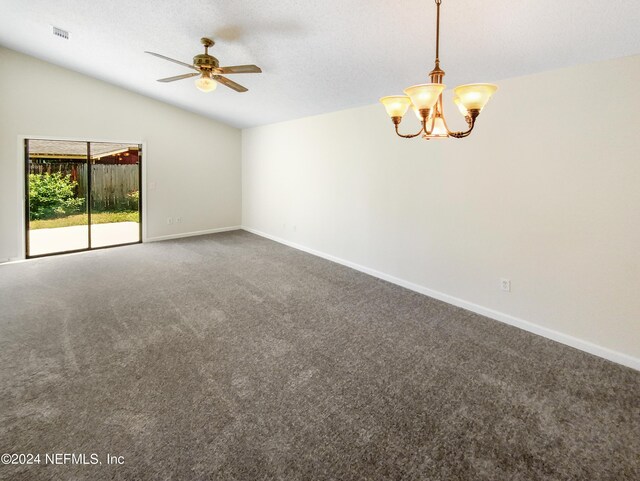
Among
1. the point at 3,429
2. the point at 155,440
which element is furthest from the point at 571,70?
the point at 3,429

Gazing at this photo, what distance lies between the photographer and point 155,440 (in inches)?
76.1

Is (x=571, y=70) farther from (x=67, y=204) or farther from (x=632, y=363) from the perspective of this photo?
(x=67, y=204)

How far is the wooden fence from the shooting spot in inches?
233

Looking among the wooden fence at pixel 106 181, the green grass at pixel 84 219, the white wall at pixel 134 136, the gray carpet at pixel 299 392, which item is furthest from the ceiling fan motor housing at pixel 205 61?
the green grass at pixel 84 219

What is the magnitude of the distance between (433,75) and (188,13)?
2.62 meters

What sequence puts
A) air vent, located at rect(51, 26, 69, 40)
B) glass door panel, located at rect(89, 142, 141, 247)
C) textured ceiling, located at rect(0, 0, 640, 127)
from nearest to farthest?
textured ceiling, located at rect(0, 0, 640, 127) → air vent, located at rect(51, 26, 69, 40) → glass door panel, located at rect(89, 142, 141, 247)

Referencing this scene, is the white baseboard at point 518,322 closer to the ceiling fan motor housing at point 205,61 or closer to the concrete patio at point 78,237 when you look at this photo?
the ceiling fan motor housing at point 205,61

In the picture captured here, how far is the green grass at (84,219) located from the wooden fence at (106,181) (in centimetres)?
13

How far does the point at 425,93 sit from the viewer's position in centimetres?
169

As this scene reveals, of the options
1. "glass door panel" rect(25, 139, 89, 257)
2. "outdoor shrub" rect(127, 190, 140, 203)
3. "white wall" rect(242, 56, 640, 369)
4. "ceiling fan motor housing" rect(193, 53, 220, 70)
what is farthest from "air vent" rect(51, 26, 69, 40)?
"white wall" rect(242, 56, 640, 369)

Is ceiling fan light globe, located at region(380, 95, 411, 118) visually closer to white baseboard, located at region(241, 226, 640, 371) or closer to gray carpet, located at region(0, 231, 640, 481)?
gray carpet, located at region(0, 231, 640, 481)

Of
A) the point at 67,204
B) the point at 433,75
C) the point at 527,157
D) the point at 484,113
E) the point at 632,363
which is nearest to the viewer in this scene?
the point at 433,75

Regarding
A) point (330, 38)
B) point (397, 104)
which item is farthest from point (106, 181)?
point (397, 104)

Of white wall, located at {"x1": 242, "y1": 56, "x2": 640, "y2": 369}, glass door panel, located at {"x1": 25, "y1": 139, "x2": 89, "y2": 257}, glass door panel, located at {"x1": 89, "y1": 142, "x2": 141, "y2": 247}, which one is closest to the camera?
white wall, located at {"x1": 242, "y1": 56, "x2": 640, "y2": 369}
